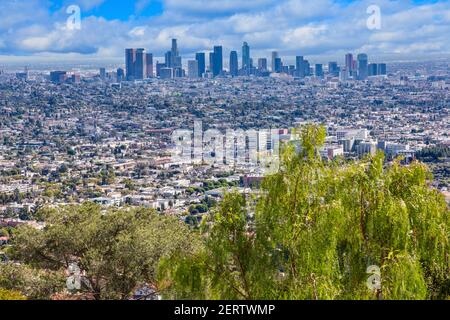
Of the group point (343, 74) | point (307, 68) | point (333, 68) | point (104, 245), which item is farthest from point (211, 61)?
point (104, 245)

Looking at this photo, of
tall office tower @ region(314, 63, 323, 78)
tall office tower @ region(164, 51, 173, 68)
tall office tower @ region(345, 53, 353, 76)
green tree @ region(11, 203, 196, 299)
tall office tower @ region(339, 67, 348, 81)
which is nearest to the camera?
green tree @ region(11, 203, 196, 299)

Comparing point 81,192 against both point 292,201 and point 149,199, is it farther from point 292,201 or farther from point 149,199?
→ point 292,201

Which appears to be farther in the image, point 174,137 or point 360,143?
point 174,137

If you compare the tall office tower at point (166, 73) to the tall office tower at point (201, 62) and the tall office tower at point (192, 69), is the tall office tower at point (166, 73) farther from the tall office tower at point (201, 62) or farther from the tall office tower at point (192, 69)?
the tall office tower at point (201, 62)

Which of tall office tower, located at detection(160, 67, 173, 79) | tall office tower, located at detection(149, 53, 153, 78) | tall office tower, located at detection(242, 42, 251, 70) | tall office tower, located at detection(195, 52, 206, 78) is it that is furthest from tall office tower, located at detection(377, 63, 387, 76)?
tall office tower, located at detection(149, 53, 153, 78)

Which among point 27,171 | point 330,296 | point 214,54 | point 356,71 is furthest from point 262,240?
point 356,71

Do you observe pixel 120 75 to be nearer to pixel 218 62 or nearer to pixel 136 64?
pixel 136 64

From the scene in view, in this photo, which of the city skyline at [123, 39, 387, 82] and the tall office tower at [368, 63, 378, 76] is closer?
the city skyline at [123, 39, 387, 82]

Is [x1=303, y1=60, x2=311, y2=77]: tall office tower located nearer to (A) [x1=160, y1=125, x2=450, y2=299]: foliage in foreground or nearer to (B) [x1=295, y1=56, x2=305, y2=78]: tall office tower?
(B) [x1=295, y1=56, x2=305, y2=78]: tall office tower
